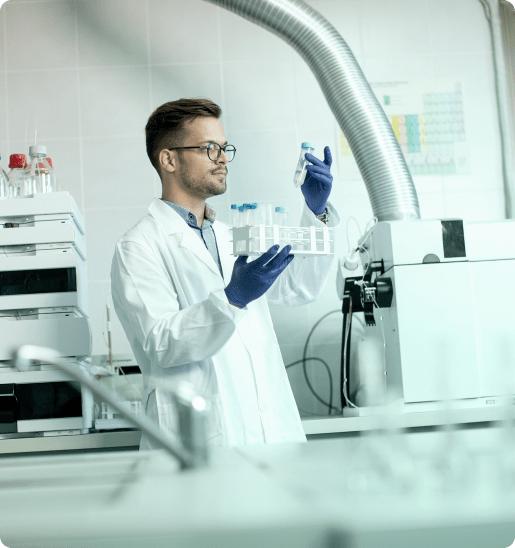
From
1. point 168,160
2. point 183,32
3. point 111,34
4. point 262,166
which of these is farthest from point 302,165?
point 111,34

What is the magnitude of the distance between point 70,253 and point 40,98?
35.1 inches

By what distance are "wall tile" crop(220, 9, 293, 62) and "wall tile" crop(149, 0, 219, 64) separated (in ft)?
0.13

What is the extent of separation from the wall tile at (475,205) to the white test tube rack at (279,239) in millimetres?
1185

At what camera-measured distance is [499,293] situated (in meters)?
1.82

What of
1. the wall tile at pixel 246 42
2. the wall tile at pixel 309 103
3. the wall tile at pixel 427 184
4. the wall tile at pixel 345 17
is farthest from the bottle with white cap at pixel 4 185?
the wall tile at pixel 427 184

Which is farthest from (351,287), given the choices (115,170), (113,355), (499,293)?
(115,170)

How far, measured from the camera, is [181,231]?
1.71 meters

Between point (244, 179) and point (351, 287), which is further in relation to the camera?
point (244, 179)

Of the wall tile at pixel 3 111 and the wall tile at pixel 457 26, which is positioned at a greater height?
the wall tile at pixel 457 26

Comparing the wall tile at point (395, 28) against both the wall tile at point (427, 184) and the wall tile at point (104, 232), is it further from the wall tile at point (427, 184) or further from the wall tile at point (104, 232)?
the wall tile at point (104, 232)

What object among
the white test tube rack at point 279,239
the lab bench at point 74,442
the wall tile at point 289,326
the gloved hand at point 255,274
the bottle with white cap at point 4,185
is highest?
the bottle with white cap at point 4,185

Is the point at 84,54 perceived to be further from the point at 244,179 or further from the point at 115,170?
the point at 244,179

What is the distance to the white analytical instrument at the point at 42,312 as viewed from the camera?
1.85m

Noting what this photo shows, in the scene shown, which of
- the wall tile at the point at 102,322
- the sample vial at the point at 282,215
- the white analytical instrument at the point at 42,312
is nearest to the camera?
the sample vial at the point at 282,215
